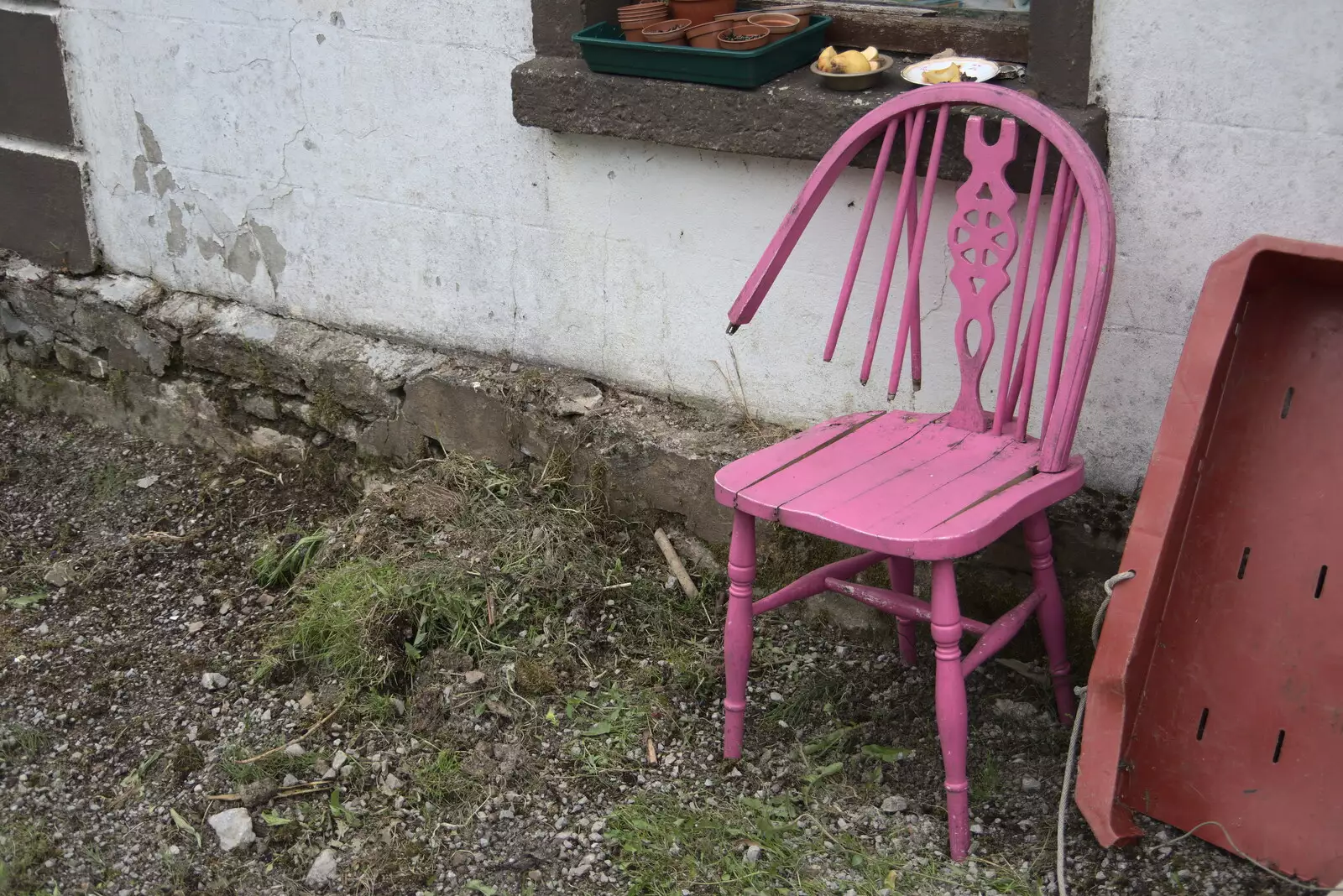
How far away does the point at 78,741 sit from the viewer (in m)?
2.81

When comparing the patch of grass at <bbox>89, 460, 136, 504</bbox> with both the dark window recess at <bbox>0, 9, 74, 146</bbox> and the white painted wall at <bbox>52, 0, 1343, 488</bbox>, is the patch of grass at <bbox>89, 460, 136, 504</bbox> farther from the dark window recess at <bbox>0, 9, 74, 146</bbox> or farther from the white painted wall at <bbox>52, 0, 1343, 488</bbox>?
the dark window recess at <bbox>0, 9, 74, 146</bbox>

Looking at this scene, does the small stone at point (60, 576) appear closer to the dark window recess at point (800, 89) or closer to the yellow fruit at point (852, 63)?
the dark window recess at point (800, 89)

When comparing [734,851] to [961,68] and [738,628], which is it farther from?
[961,68]

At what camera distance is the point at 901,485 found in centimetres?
233

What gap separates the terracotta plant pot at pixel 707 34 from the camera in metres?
2.84

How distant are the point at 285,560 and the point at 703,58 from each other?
1647mm

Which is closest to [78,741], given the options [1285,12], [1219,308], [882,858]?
[882,858]

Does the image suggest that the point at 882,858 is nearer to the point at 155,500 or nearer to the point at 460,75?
the point at 460,75

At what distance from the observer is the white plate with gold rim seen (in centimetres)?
261

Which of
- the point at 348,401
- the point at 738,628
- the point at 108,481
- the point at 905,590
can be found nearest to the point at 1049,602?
the point at 905,590

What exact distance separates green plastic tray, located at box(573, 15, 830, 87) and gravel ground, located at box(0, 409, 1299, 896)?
1048 millimetres

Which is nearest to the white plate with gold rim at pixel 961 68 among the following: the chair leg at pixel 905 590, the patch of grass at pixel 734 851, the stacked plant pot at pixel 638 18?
the stacked plant pot at pixel 638 18

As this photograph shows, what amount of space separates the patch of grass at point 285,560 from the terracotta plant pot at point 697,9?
1.57m

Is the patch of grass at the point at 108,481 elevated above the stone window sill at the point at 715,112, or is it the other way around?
the stone window sill at the point at 715,112
